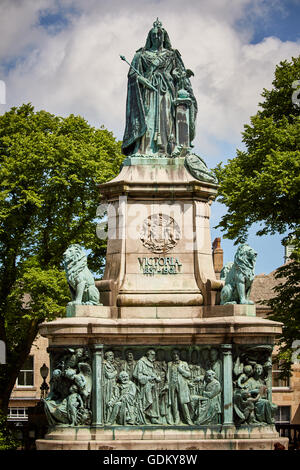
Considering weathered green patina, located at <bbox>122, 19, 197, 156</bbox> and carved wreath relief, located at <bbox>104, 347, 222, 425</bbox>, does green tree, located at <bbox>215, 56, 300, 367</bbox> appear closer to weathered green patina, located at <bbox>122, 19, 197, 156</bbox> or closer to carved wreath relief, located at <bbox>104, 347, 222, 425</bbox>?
weathered green patina, located at <bbox>122, 19, 197, 156</bbox>

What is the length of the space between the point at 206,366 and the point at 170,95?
5743mm

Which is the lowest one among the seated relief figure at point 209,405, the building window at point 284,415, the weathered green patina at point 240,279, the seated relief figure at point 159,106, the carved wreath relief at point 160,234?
the building window at point 284,415

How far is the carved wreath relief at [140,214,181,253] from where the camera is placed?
60.7 ft

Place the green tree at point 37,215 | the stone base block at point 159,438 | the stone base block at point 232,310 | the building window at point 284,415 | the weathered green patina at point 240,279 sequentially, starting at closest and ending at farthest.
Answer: the stone base block at point 159,438 → the stone base block at point 232,310 → the weathered green patina at point 240,279 → the green tree at point 37,215 → the building window at point 284,415

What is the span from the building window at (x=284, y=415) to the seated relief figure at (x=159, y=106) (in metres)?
34.3

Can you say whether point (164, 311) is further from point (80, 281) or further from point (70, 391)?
point (70, 391)

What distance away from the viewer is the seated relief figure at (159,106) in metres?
19.4

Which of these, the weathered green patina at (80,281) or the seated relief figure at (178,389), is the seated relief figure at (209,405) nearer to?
the seated relief figure at (178,389)

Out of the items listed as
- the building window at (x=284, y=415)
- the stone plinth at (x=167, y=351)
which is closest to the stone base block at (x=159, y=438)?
the stone plinth at (x=167, y=351)

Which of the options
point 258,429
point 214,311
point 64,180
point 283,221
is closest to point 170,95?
point 214,311

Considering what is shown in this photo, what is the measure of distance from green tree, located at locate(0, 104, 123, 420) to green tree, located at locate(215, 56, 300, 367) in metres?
5.11
